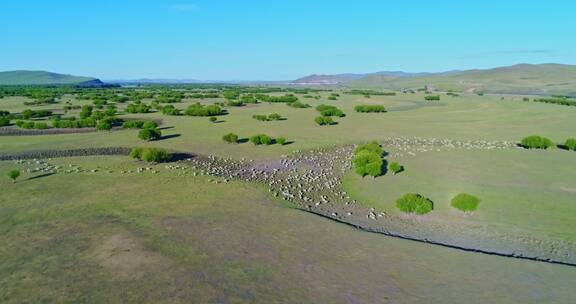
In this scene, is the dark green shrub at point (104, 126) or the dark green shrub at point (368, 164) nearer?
the dark green shrub at point (368, 164)

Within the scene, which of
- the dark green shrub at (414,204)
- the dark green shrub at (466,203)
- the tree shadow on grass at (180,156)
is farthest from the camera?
the tree shadow on grass at (180,156)

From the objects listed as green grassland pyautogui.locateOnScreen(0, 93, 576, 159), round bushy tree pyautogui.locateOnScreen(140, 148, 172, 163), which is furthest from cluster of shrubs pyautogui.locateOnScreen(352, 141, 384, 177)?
round bushy tree pyautogui.locateOnScreen(140, 148, 172, 163)

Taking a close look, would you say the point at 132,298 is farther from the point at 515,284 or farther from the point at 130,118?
the point at 130,118

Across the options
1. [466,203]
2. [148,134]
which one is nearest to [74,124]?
[148,134]

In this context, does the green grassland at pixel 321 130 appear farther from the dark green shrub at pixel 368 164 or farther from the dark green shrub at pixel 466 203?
the dark green shrub at pixel 466 203

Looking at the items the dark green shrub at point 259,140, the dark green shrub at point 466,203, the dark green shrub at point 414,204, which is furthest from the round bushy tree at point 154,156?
the dark green shrub at point 466,203

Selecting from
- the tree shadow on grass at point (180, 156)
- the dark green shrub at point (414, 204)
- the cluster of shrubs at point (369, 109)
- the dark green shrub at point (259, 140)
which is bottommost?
the dark green shrub at point (414, 204)
